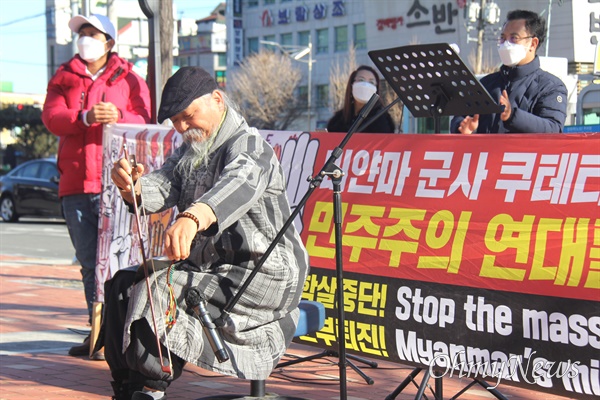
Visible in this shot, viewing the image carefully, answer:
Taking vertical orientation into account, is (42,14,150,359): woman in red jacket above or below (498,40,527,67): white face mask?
below

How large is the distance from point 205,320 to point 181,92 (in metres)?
0.96

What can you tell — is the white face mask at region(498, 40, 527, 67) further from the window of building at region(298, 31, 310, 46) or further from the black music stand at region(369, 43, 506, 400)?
the window of building at region(298, 31, 310, 46)

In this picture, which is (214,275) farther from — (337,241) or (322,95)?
(322,95)

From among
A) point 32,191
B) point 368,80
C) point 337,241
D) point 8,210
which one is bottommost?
point 8,210

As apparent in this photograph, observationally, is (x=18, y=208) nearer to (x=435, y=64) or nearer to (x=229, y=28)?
(x=435, y=64)

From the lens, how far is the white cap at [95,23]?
657 centimetres

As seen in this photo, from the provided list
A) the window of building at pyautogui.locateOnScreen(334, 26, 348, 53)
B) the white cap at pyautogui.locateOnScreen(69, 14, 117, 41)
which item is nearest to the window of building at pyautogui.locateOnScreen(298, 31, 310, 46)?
the window of building at pyautogui.locateOnScreen(334, 26, 348, 53)

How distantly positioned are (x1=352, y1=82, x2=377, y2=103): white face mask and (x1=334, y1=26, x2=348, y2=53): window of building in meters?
61.7

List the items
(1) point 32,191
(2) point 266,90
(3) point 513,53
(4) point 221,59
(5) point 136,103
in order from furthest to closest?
(4) point 221,59 < (2) point 266,90 < (1) point 32,191 < (5) point 136,103 < (3) point 513,53

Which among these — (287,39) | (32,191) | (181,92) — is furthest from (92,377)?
(287,39)

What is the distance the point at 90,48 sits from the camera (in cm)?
657

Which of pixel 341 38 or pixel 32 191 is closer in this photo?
pixel 32 191

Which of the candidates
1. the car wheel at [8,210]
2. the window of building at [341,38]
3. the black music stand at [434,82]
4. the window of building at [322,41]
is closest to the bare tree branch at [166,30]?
the black music stand at [434,82]

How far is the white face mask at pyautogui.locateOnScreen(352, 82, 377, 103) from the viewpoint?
6742 mm
